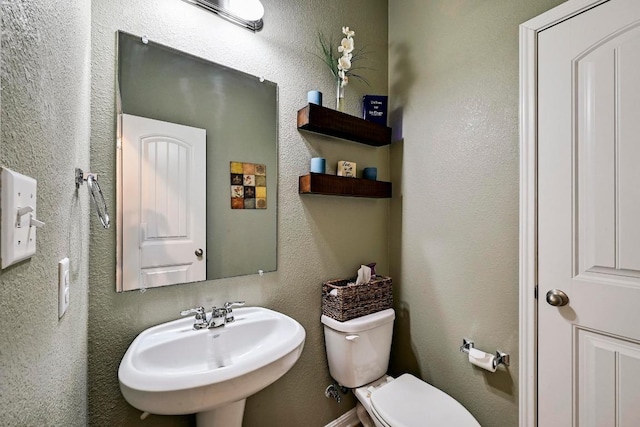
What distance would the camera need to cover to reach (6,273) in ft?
1.14

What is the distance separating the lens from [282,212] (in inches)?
55.4

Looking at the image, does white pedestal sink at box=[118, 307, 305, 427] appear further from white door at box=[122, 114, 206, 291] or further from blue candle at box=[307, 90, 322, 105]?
blue candle at box=[307, 90, 322, 105]

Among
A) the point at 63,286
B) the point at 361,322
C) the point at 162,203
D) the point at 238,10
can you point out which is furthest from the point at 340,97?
the point at 63,286

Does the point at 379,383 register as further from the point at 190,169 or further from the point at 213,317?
the point at 190,169

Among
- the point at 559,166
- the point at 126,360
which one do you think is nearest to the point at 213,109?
the point at 126,360

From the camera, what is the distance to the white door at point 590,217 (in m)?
1.00

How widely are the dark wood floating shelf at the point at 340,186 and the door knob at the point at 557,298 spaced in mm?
886

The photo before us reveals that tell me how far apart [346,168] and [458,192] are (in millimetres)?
588

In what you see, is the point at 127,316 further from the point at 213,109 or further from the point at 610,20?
the point at 610,20

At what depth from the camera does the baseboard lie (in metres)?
1.59

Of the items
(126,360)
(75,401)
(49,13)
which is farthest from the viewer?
(126,360)

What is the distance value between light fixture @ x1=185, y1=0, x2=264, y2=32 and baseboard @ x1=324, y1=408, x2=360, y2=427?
2051 millimetres

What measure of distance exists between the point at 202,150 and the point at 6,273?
0.94 meters

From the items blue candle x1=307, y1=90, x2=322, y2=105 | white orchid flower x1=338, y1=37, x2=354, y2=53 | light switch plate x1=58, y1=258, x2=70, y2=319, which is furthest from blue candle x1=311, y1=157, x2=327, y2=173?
light switch plate x1=58, y1=258, x2=70, y2=319
